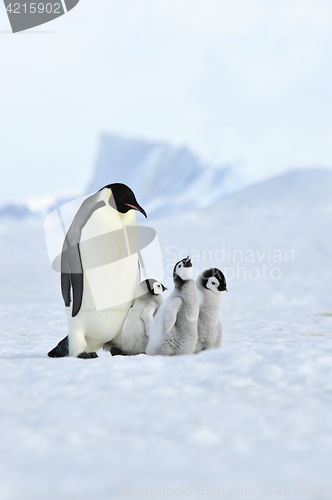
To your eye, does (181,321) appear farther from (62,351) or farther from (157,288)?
(62,351)

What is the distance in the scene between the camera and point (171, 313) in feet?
4.98

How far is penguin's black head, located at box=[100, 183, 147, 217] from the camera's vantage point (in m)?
1.68

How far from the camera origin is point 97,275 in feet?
5.41

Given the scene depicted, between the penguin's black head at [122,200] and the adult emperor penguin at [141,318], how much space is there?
12.0 inches

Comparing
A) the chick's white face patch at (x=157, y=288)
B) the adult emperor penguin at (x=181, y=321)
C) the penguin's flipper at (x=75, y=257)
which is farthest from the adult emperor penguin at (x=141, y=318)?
the penguin's flipper at (x=75, y=257)

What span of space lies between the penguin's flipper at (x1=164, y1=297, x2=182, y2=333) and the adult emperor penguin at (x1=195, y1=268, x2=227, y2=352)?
0.61 ft

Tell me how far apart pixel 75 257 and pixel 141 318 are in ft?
1.17

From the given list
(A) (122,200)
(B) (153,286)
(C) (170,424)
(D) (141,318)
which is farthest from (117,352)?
(C) (170,424)

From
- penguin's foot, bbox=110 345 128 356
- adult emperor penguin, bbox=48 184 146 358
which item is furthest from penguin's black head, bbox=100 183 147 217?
penguin's foot, bbox=110 345 128 356

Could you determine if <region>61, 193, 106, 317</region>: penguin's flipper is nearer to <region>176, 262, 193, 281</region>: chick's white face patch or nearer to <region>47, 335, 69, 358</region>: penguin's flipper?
<region>47, 335, 69, 358</region>: penguin's flipper

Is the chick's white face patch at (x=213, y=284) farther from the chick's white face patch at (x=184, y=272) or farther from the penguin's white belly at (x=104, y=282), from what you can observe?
the penguin's white belly at (x=104, y=282)

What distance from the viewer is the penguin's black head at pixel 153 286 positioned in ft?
5.65

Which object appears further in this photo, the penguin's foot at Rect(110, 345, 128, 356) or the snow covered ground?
the penguin's foot at Rect(110, 345, 128, 356)

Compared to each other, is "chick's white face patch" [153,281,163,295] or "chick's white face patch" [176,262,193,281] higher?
"chick's white face patch" [176,262,193,281]
